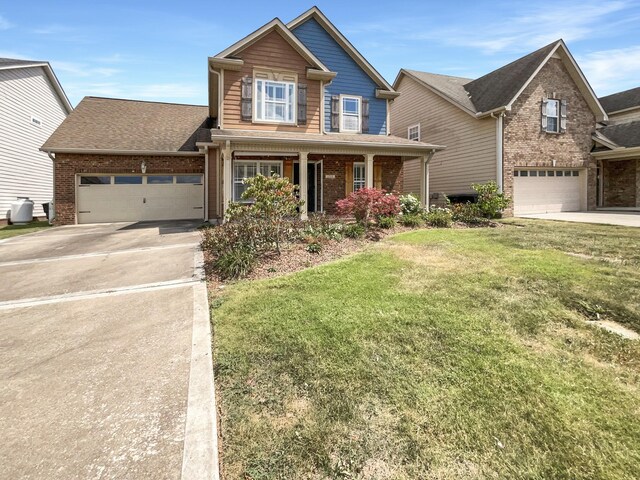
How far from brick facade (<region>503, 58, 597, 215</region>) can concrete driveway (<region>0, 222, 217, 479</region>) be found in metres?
15.5

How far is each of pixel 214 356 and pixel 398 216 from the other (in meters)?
9.11

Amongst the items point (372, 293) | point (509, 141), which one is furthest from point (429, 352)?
point (509, 141)

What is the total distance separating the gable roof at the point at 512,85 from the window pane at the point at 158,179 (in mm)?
14901

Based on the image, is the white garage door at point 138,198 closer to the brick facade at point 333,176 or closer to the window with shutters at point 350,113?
the brick facade at point 333,176

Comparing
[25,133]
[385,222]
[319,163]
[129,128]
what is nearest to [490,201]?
[385,222]

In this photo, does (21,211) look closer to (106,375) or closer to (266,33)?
(266,33)

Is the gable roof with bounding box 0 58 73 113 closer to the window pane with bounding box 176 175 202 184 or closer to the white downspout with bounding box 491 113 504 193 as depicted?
the window pane with bounding box 176 175 202 184

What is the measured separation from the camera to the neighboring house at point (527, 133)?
1541 cm

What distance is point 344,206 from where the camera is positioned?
980cm

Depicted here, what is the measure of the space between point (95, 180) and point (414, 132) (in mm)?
17866

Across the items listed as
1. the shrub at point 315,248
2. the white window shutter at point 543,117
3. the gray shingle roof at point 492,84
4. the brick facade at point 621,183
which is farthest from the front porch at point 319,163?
the brick facade at point 621,183

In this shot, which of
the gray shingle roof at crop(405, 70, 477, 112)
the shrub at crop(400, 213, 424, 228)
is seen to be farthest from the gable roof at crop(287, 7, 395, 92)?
the shrub at crop(400, 213, 424, 228)

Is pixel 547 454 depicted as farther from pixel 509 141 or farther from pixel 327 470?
pixel 509 141

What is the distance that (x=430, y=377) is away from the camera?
2.98 metres
